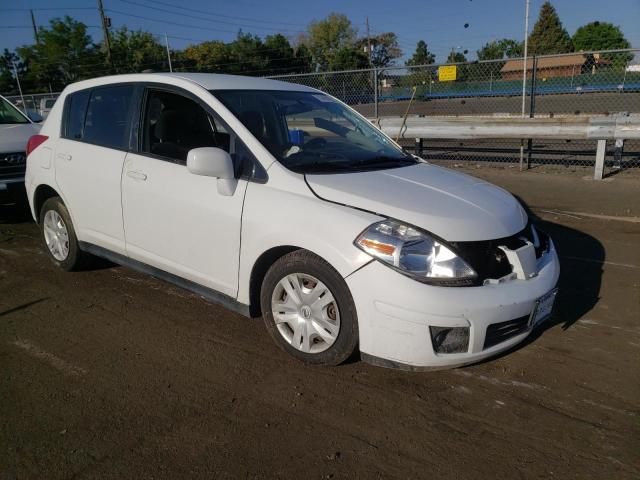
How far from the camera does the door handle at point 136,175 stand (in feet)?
12.7

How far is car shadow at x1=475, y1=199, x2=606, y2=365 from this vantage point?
3.86 m

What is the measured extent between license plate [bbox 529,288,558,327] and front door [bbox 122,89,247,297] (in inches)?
71.8

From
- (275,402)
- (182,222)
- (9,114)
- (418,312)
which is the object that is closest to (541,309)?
(418,312)

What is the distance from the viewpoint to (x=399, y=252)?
2828 millimetres

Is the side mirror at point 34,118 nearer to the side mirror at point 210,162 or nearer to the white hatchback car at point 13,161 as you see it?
the white hatchback car at point 13,161

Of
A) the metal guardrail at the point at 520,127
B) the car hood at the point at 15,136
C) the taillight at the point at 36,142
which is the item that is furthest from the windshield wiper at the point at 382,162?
the car hood at the point at 15,136

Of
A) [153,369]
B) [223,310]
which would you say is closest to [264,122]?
[223,310]

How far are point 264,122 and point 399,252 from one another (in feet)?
5.07

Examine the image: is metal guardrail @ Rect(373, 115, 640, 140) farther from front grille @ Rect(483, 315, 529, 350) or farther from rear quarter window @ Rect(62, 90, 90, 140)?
front grille @ Rect(483, 315, 529, 350)

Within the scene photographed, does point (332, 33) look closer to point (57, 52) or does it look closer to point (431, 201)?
point (57, 52)

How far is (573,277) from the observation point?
4730mm

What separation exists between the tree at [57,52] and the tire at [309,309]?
50.3 m

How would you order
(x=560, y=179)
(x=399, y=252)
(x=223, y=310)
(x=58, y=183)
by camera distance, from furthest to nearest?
(x=560, y=179) < (x=58, y=183) < (x=223, y=310) < (x=399, y=252)

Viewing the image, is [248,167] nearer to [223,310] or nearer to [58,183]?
[223,310]
